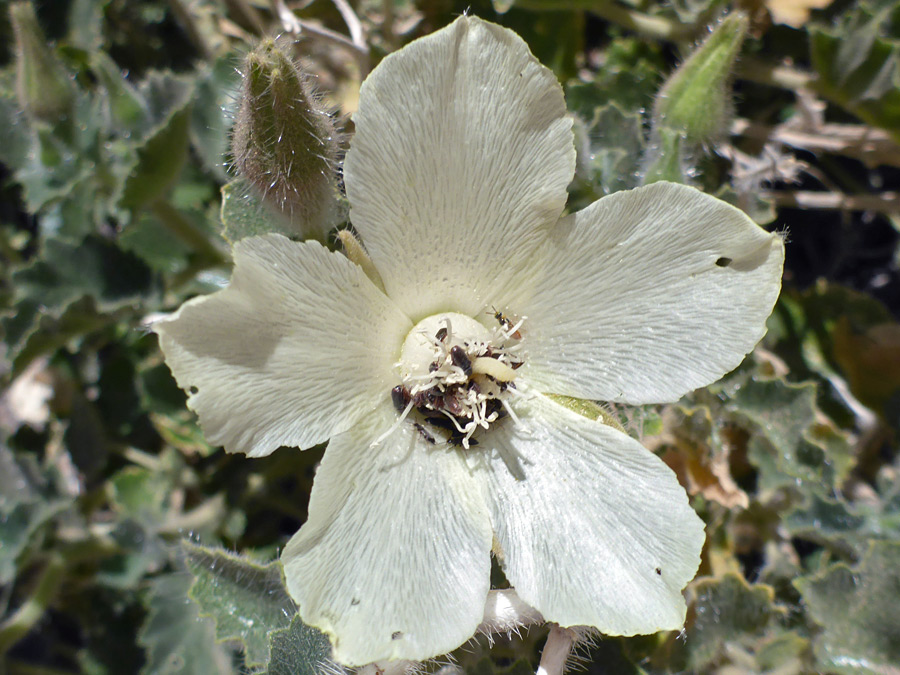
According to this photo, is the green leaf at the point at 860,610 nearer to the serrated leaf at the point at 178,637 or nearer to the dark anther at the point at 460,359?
the dark anther at the point at 460,359

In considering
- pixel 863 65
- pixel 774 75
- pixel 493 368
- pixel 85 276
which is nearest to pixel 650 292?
pixel 493 368

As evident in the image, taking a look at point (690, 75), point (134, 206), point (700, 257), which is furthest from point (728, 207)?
point (134, 206)

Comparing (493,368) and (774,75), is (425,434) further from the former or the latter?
(774,75)

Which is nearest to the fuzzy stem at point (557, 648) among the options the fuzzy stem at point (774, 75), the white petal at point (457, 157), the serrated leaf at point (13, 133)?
the white petal at point (457, 157)

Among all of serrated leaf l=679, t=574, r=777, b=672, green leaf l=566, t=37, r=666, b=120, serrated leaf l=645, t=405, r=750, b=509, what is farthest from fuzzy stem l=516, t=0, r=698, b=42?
serrated leaf l=679, t=574, r=777, b=672

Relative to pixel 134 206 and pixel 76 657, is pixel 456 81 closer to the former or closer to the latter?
pixel 134 206

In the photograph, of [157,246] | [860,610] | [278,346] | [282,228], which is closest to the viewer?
[278,346]
